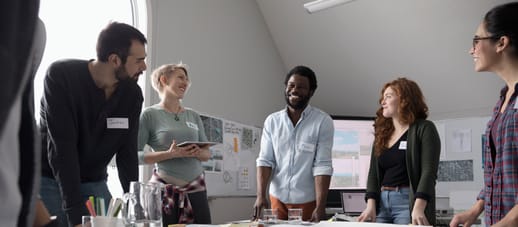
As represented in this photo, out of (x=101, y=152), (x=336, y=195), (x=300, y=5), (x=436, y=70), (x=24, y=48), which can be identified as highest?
(x=300, y=5)

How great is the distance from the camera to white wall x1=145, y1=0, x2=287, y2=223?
3.63 m

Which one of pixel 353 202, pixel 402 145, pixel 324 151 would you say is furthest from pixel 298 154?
pixel 353 202

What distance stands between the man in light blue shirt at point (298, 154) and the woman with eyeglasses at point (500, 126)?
3.48 ft

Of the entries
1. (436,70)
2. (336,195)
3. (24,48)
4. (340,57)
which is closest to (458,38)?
(436,70)

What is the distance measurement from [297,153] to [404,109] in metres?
0.63

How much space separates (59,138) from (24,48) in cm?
116

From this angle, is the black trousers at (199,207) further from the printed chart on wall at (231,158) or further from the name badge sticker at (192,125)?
the printed chart on wall at (231,158)

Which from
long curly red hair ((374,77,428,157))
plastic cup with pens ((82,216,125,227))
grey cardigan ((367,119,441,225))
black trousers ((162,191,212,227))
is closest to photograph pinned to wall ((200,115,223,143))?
black trousers ((162,191,212,227))

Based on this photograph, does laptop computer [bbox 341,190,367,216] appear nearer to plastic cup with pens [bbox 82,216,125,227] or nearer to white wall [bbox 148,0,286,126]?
white wall [bbox 148,0,286,126]

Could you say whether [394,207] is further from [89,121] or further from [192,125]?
[89,121]

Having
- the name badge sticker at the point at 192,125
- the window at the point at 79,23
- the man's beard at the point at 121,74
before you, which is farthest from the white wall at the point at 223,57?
the man's beard at the point at 121,74

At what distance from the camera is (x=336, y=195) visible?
448cm

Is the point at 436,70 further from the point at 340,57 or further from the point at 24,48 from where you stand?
the point at 24,48

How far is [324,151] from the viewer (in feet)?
8.74
